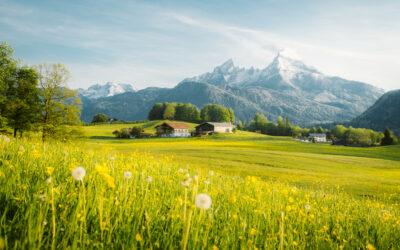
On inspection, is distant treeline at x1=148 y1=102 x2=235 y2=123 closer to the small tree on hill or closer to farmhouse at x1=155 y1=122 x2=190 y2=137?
farmhouse at x1=155 y1=122 x2=190 y2=137

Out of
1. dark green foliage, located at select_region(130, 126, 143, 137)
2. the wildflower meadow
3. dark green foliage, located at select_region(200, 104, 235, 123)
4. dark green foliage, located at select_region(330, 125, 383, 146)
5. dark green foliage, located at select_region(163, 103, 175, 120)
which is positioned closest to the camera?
the wildflower meadow

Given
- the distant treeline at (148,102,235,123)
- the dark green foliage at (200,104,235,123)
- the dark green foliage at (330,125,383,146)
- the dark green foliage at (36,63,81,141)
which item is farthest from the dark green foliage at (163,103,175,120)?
the dark green foliage at (36,63,81,141)

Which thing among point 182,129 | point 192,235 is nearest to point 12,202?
point 192,235

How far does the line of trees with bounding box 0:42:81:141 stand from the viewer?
27562mm

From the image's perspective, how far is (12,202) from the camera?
2551 millimetres

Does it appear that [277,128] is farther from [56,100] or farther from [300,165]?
[56,100]

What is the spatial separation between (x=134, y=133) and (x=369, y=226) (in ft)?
300

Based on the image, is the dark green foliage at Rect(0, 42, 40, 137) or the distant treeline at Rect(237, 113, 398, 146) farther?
the distant treeline at Rect(237, 113, 398, 146)

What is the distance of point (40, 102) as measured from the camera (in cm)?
2894

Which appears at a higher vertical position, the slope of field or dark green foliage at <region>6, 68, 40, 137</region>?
dark green foliage at <region>6, 68, 40, 137</region>

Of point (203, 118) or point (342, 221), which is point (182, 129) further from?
point (342, 221)

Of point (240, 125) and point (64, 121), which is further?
point (240, 125)

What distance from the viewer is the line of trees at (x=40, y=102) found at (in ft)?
90.4

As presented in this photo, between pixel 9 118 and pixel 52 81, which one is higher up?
pixel 52 81
